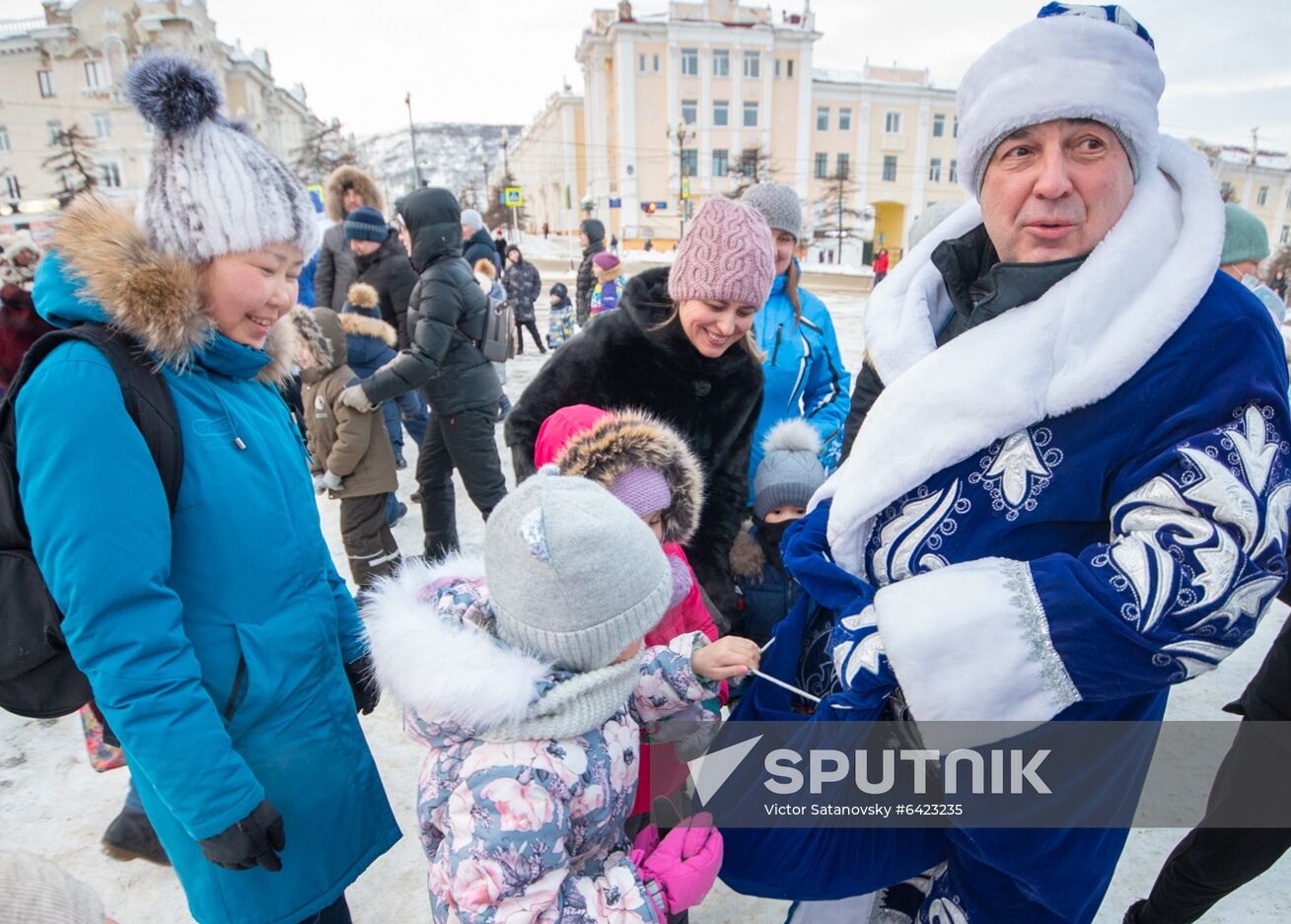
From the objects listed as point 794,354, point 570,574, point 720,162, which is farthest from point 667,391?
point 720,162

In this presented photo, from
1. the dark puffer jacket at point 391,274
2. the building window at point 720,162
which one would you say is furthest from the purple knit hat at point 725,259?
the building window at point 720,162

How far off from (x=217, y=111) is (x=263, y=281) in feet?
1.16

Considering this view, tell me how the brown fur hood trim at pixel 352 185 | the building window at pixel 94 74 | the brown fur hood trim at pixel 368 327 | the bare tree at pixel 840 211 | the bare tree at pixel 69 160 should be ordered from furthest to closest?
the bare tree at pixel 840 211
the building window at pixel 94 74
the bare tree at pixel 69 160
the brown fur hood trim at pixel 352 185
the brown fur hood trim at pixel 368 327

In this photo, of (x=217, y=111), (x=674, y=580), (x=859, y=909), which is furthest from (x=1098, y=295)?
(x=217, y=111)

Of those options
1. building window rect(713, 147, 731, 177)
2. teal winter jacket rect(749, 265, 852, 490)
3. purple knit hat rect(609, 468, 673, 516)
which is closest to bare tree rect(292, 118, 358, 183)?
building window rect(713, 147, 731, 177)

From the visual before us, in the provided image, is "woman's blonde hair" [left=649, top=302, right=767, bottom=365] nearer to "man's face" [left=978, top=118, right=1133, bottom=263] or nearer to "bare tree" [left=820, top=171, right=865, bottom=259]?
"man's face" [left=978, top=118, right=1133, bottom=263]

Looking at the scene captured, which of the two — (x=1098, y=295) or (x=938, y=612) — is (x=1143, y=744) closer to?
(x=938, y=612)

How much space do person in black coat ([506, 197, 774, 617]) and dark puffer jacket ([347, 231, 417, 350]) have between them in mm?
2710

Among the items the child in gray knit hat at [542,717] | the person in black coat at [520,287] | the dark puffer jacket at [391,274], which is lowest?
the person in black coat at [520,287]

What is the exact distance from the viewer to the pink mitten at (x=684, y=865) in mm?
1151

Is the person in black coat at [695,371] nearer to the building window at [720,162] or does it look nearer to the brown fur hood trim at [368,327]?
the brown fur hood trim at [368,327]

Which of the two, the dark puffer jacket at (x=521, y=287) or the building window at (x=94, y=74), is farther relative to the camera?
the building window at (x=94, y=74)

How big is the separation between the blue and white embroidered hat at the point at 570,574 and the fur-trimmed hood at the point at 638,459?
0.49 meters

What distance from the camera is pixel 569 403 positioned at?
2.18 m
